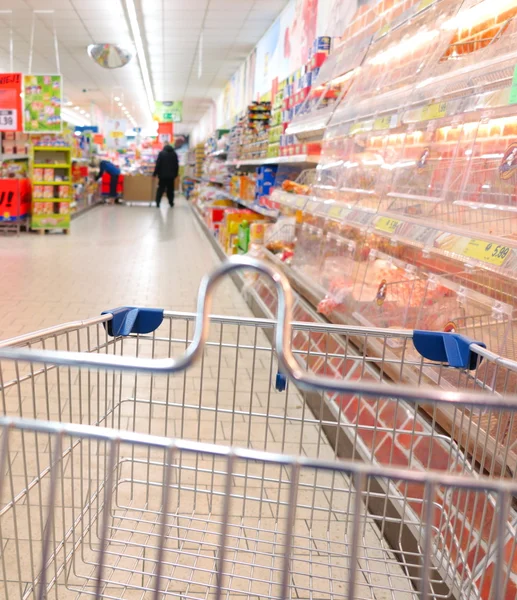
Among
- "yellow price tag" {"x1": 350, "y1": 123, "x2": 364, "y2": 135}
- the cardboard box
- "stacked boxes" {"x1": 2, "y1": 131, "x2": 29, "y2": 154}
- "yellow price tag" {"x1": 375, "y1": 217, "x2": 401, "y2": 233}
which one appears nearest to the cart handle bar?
"yellow price tag" {"x1": 375, "y1": 217, "x2": 401, "y2": 233}

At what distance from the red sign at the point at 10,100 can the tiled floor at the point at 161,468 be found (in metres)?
2.19

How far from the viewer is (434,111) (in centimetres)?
229

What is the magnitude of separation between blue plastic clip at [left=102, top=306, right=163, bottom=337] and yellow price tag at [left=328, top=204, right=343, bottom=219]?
1.73 metres

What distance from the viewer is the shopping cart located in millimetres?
779

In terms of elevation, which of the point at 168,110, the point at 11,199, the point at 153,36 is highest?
the point at 153,36

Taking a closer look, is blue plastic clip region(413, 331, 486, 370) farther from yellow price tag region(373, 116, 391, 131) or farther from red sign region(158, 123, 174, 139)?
red sign region(158, 123, 174, 139)

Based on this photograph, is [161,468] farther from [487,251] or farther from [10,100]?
→ [10,100]

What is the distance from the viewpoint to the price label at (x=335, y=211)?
314 centimetres

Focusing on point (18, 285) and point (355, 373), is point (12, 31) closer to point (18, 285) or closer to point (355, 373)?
point (18, 285)

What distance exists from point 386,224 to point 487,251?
83 centimetres

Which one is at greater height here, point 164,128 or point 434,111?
point 164,128

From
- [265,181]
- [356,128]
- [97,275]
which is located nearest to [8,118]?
[97,275]

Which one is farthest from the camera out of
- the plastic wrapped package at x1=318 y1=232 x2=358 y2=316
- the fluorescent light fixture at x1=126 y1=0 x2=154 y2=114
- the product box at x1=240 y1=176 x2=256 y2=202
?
the fluorescent light fixture at x1=126 y1=0 x2=154 y2=114

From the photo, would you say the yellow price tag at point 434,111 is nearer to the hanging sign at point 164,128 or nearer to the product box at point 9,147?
the product box at point 9,147
